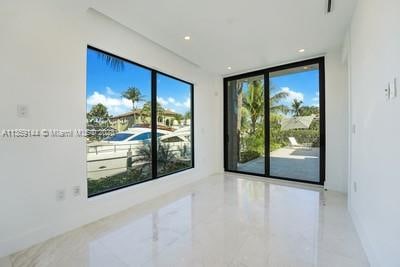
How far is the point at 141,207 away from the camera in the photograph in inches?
115

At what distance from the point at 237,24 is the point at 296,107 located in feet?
7.93

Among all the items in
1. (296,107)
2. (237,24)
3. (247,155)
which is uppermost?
(237,24)

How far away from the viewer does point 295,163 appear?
4.30 m

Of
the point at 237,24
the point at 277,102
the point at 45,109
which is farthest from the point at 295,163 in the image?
the point at 45,109

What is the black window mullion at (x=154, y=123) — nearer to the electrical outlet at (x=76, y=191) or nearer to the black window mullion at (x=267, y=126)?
the electrical outlet at (x=76, y=191)

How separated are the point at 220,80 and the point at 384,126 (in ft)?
13.8

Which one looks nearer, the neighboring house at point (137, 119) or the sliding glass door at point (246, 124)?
the neighboring house at point (137, 119)

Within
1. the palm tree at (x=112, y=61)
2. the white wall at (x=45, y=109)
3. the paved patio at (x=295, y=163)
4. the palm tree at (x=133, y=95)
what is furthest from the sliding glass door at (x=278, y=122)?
the white wall at (x=45, y=109)

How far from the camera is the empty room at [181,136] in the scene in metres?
1.72

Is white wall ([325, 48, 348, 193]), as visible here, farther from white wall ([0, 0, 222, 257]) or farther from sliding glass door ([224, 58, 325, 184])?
white wall ([0, 0, 222, 257])

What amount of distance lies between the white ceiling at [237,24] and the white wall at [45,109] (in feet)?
1.46

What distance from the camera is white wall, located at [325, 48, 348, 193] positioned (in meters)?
3.57

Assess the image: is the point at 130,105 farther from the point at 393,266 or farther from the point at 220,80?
the point at 393,266

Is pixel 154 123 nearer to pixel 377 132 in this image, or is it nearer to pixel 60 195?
pixel 60 195
